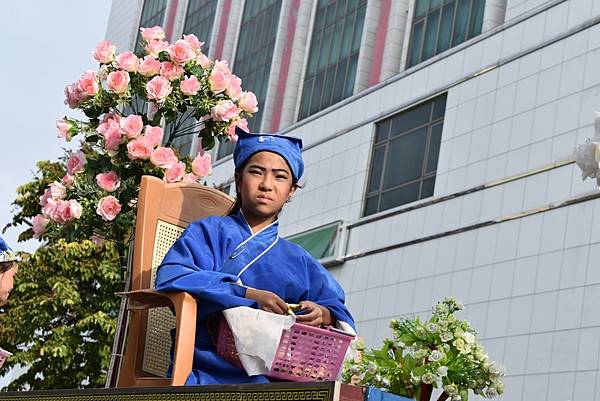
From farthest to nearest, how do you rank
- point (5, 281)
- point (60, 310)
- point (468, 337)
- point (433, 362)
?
point (60, 310) → point (468, 337) → point (433, 362) → point (5, 281)

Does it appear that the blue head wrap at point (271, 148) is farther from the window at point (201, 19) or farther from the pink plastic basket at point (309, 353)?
the window at point (201, 19)

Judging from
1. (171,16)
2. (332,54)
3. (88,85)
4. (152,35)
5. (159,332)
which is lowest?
(159,332)

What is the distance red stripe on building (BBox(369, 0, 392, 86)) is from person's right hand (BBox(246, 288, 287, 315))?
22.1m

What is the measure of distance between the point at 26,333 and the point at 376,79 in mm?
10205

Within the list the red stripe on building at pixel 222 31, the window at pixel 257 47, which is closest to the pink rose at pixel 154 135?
the window at pixel 257 47

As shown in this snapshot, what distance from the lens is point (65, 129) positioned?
872 centimetres

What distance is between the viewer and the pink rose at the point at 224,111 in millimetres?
8570

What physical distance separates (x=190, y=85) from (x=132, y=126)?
569mm

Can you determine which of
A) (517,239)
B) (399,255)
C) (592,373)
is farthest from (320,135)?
(592,373)

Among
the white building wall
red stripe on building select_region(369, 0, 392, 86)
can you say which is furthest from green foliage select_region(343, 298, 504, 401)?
the white building wall

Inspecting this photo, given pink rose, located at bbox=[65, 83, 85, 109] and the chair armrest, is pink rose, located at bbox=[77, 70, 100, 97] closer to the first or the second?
pink rose, located at bbox=[65, 83, 85, 109]

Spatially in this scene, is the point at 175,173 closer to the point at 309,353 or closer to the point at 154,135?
the point at 154,135

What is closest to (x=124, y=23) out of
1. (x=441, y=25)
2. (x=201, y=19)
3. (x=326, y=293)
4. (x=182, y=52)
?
Result: (x=201, y=19)

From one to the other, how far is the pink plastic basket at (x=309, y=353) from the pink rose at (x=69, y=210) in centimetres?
360
